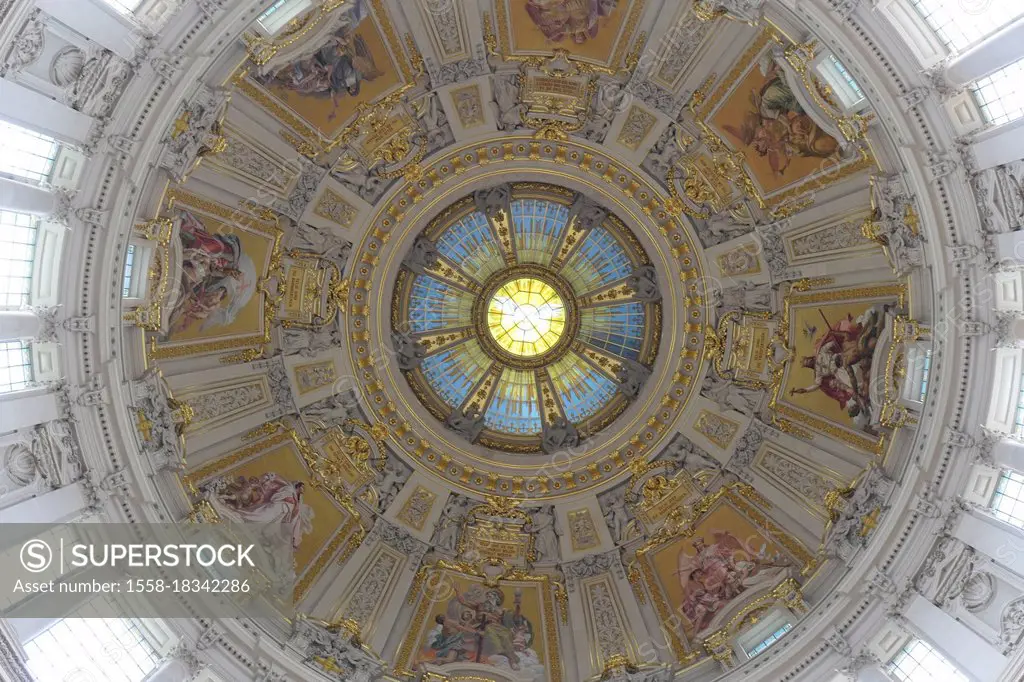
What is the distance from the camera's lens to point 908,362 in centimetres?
1784

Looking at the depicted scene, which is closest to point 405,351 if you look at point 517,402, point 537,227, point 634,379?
point 517,402

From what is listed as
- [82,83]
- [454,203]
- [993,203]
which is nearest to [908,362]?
[993,203]

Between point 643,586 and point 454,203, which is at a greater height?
point 454,203

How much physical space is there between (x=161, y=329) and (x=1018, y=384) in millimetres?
18266

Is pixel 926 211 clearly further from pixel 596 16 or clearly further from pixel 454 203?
pixel 454 203

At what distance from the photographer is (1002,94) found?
14.5 meters

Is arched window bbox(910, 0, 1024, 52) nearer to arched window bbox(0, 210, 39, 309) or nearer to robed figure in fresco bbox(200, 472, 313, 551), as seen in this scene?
arched window bbox(0, 210, 39, 309)

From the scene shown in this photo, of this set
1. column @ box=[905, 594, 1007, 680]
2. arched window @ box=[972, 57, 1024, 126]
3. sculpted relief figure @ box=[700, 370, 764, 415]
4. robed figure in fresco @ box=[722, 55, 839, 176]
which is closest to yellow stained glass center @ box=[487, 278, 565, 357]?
sculpted relief figure @ box=[700, 370, 764, 415]

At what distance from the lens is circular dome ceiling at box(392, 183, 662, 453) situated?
2322cm

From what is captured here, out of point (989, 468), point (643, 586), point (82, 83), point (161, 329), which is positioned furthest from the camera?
point (643, 586)

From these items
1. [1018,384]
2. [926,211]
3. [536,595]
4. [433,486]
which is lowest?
[536,595]

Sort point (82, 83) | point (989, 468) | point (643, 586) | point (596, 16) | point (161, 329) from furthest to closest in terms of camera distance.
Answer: point (643, 586), point (596, 16), point (161, 329), point (989, 468), point (82, 83)

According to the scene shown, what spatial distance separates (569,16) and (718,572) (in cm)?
1541

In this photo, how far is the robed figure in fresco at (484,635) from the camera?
2097cm
